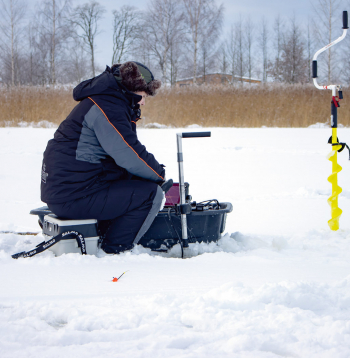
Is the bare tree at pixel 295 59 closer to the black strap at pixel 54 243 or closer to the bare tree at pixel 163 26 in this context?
Result: the bare tree at pixel 163 26

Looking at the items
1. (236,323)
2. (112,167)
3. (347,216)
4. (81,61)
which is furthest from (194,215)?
(81,61)

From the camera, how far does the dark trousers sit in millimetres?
2170

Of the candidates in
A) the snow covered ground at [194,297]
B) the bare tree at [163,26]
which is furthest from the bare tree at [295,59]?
the snow covered ground at [194,297]

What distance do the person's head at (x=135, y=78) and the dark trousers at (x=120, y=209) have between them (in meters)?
0.57

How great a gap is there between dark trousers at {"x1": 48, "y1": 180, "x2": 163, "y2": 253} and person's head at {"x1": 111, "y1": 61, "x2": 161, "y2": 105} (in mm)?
573

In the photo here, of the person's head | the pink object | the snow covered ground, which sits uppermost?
the person's head

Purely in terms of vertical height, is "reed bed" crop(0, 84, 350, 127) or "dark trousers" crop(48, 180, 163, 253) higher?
"reed bed" crop(0, 84, 350, 127)

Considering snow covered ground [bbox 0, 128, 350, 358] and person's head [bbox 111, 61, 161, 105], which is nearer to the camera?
snow covered ground [bbox 0, 128, 350, 358]

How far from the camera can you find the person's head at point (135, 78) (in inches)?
85.5

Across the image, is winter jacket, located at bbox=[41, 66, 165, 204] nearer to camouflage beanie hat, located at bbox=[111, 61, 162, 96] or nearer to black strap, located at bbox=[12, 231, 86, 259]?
camouflage beanie hat, located at bbox=[111, 61, 162, 96]

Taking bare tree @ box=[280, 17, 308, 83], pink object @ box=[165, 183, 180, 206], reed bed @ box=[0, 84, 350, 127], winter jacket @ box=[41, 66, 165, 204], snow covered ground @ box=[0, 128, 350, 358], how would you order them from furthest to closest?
1. bare tree @ box=[280, 17, 308, 83]
2. reed bed @ box=[0, 84, 350, 127]
3. pink object @ box=[165, 183, 180, 206]
4. winter jacket @ box=[41, 66, 165, 204]
5. snow covered ground @ box=[0, 128, 350, 358]

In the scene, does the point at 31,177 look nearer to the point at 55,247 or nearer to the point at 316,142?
the point at 55,247

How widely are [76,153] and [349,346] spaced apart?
1627 millimetres

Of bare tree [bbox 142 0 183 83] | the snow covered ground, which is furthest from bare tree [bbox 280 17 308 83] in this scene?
the snow covered ground
